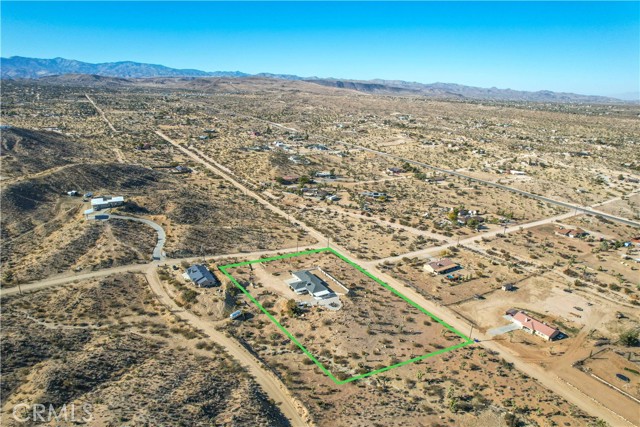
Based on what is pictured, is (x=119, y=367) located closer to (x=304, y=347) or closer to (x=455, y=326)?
(x=304, y=347)

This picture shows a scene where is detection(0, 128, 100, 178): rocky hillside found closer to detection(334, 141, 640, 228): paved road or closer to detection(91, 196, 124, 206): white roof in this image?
detection(91, 196, 124, 206): white roof

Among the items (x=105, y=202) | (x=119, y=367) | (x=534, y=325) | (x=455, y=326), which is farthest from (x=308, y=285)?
(x=105, y=202)

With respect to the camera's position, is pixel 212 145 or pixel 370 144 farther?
pixel 370 144

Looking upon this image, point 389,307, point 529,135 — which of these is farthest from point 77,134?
point 529,135

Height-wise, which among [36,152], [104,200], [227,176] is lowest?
[227,176]

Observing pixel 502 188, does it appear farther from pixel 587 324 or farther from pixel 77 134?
pixel 77 134

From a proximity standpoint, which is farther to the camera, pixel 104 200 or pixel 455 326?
pixel 104 200

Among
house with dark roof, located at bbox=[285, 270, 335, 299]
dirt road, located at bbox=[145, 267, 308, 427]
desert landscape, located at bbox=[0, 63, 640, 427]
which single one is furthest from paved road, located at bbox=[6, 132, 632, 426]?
house with dark roof, located at bbox=[285, 270, 335, 299]
